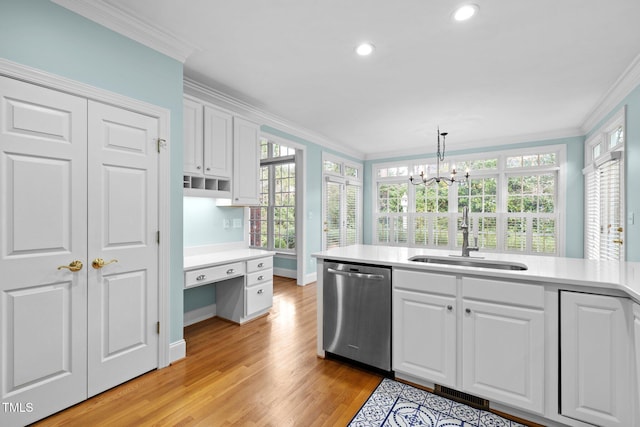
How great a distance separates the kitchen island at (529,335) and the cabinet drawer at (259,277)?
5.78 ft

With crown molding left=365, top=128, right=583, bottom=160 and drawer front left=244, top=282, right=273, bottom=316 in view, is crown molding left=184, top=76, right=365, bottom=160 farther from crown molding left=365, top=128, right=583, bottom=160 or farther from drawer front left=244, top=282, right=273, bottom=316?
drawer front left=244, top=282, right=273, bottom=316

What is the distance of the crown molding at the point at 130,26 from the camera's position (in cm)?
197

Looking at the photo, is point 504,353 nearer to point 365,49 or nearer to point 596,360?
point 596,360

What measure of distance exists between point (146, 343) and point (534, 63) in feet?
13.8

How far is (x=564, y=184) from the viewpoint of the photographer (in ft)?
16.9

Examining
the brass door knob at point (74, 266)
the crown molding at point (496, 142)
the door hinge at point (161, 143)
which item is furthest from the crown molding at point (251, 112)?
the brass door knob at point (74, 266)

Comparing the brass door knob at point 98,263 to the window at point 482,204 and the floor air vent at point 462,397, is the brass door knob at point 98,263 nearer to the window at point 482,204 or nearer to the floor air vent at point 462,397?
the floor air vent at point 462,397

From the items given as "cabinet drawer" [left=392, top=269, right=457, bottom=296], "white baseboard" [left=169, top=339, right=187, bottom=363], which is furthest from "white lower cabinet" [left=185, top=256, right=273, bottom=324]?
"cabinet drawer" [left=392, top=269, right=457, bottom=296]

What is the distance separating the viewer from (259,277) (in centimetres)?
360

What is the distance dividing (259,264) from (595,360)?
2977 millimetres

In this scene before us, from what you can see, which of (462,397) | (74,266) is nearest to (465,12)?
(462,397)

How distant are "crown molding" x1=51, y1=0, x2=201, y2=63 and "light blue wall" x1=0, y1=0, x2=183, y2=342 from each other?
0.13 feet

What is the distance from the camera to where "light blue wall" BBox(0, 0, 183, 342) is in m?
1.75

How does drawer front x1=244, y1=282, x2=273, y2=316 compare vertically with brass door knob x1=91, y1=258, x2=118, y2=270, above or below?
below
